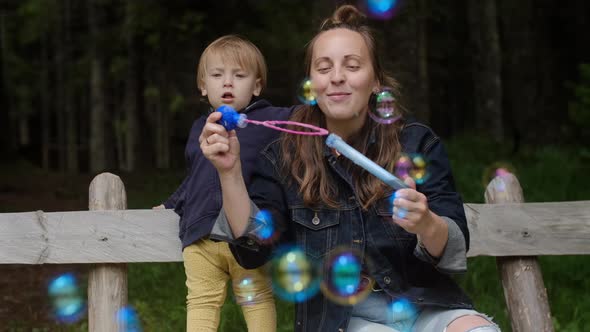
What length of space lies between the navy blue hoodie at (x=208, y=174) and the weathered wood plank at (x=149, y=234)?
15 centimetres

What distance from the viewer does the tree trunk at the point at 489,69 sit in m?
12.5

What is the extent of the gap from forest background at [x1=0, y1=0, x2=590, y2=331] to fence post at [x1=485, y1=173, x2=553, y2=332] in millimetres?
729

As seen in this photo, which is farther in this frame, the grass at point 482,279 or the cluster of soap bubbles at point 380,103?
the grass at point 482,279

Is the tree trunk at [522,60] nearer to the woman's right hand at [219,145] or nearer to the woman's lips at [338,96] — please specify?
the woman's lips at [338,96]

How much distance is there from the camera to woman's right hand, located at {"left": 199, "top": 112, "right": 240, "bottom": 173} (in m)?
2.34

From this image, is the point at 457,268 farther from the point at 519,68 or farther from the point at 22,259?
the point at 519,68

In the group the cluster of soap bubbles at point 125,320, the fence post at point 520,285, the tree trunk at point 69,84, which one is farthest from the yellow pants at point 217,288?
the tree trunk at point 69,84

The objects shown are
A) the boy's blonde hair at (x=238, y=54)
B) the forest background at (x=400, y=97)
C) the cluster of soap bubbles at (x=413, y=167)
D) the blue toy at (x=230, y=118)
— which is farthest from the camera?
the forest background at (x=400, y=97)

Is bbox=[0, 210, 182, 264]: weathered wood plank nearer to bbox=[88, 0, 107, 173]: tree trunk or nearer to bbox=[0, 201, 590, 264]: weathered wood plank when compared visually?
bbox=[0, 201, 590, 264]: weathered wood plank

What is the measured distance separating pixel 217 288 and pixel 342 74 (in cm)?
97

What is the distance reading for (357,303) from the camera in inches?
105

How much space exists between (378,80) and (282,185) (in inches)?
18.1

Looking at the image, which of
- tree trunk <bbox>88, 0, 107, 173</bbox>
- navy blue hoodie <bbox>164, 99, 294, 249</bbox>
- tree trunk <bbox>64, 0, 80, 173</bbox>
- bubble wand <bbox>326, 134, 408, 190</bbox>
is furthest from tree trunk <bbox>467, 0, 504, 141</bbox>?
bubble wand <bbox>326, 134, 408, 190</bbox>

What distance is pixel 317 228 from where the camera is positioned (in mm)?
2686
